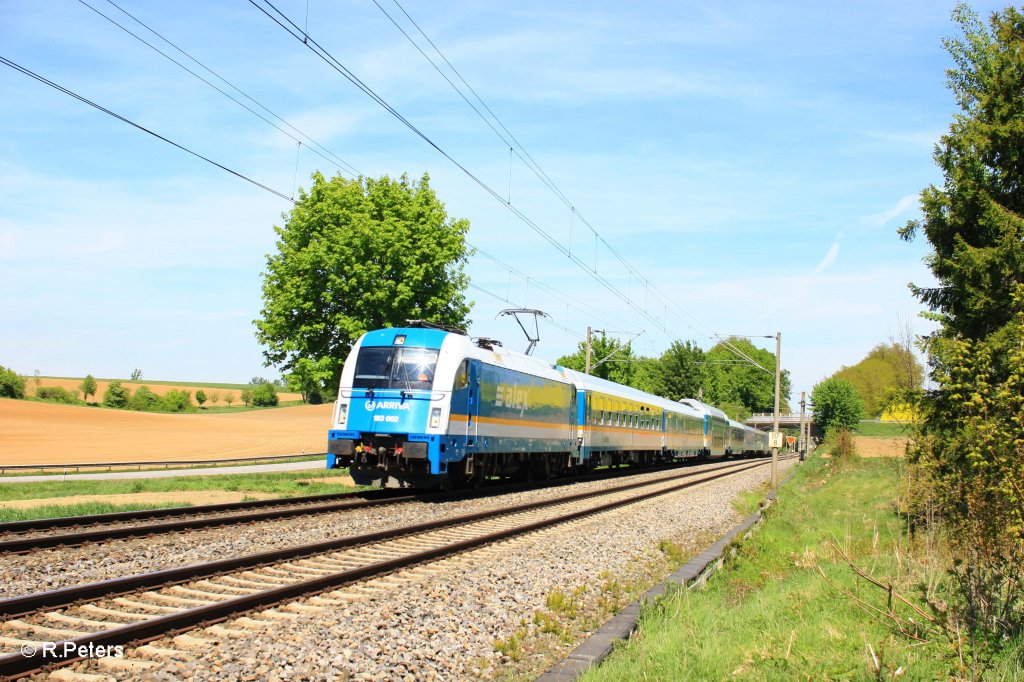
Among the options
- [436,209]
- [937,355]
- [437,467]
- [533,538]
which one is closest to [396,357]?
[437,467]

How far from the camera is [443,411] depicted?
57.4 feet

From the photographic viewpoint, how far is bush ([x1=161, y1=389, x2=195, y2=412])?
10706 centimetres

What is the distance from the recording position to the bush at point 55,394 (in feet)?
324

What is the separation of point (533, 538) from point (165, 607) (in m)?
6.69

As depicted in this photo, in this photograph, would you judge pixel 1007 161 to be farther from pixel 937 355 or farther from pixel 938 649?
pixel 938 649

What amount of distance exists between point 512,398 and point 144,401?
96.6 metres

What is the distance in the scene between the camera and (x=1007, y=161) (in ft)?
49.3

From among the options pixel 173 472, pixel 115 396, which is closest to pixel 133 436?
pixel 173 472

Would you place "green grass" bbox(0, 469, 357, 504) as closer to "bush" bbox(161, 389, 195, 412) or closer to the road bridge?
"bush" bbox(161, 389, 195, 412)

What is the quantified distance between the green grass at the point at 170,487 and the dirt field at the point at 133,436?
56.4 ft

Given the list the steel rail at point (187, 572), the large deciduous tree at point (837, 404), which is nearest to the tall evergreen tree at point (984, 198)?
the steel rail at point (187, 572)

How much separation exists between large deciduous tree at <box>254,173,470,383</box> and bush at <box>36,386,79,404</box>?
261 feet

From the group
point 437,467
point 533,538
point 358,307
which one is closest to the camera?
point 533,538

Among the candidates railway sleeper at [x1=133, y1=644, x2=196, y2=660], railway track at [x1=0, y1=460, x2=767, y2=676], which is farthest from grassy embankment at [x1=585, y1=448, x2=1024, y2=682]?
railway track at [x1=0, y1=460, x2=767, y2=676]
